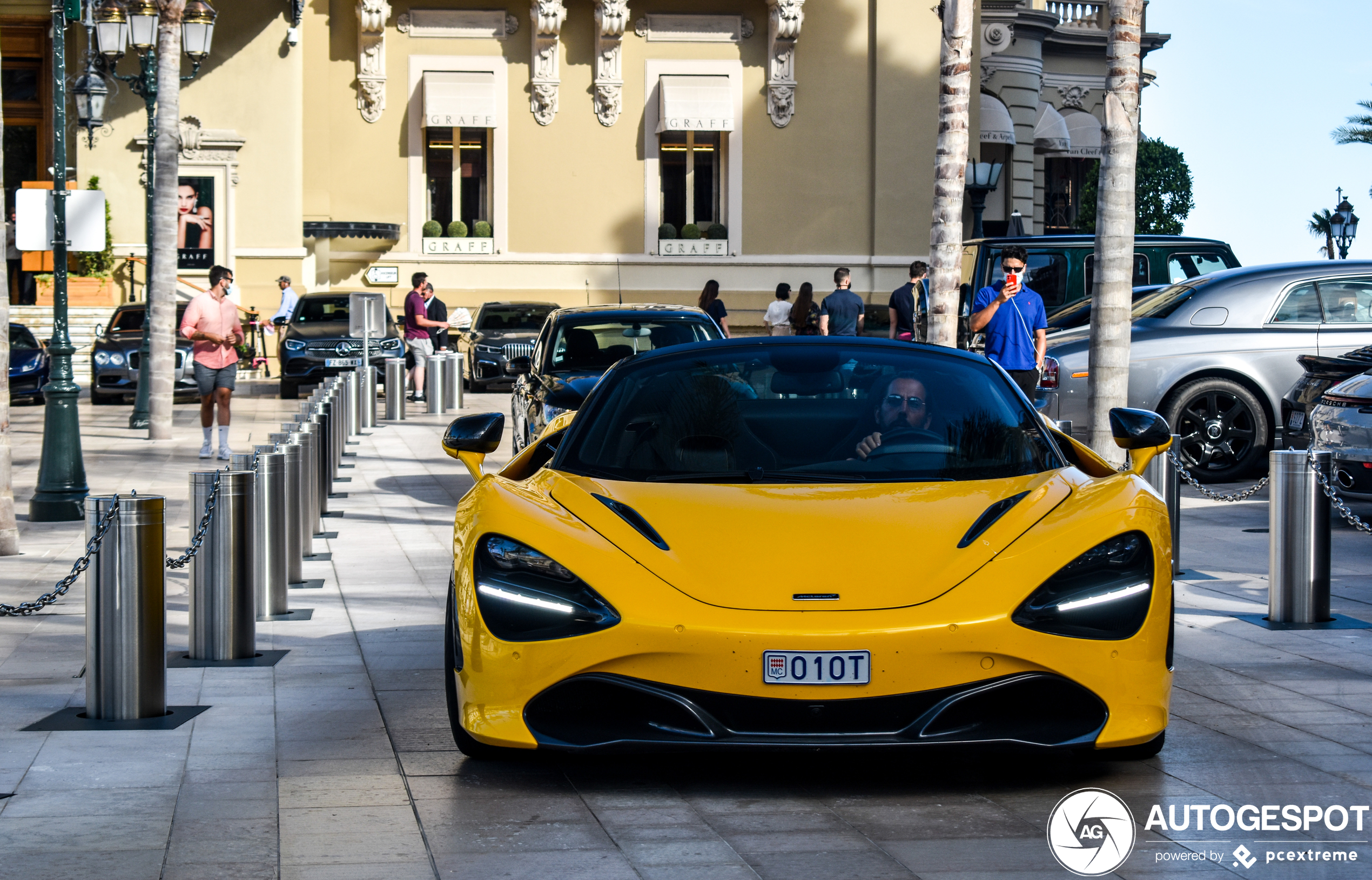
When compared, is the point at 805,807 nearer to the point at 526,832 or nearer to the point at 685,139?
the point at 526,832

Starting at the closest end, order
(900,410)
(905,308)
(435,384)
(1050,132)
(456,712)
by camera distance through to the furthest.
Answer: (456,712) < (900,410) < (905,308) < (435,384) < (1050,132)

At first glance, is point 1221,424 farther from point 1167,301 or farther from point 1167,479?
point 1167,479

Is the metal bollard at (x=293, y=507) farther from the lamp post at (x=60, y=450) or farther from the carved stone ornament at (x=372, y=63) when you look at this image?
the carved stone ornament at (x=372, y=63)

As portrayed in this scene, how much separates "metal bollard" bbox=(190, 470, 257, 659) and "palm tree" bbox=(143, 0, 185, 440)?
13186 millimetres

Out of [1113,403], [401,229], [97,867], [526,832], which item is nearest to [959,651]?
[526,832]

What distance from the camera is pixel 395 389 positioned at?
2289cm

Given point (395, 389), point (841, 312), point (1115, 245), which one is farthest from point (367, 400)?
point (1115, 245)

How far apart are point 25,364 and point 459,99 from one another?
38.2 ft

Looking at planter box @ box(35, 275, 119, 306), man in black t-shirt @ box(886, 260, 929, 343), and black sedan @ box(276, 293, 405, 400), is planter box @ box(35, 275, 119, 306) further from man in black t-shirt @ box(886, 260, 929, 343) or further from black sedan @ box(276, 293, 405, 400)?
man in black t-shirt @ box(886, 260, 929, 343)

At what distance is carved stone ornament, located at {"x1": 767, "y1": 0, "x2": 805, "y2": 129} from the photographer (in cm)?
3462

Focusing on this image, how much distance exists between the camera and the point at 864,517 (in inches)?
199

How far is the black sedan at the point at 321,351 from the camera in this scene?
26.9 meters

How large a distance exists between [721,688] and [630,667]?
26cm

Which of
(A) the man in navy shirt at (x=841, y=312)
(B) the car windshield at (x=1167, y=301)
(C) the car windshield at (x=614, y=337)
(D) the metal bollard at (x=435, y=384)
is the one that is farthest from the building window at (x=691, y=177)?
(C) the car windshield at (x=614, y=337)
